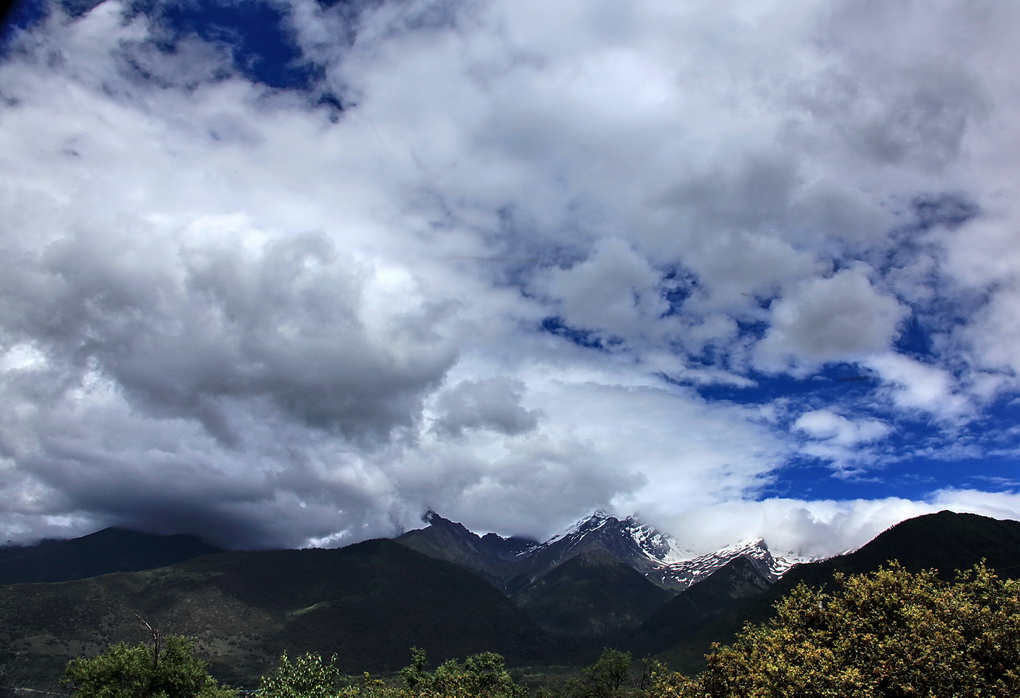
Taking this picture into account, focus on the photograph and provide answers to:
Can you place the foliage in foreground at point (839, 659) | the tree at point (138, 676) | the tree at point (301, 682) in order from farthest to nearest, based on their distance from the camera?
the tree at point (138, 676)
the tree at point (301, 682)
the foliage in foreground at point (839, 659)

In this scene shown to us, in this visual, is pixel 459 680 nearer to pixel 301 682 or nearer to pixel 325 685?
Result: pixel 325 685

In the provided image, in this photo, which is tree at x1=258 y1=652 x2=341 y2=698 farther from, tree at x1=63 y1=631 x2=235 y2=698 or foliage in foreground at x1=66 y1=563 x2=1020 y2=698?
tree at x1=63 y1=631 x2=235 y2=698

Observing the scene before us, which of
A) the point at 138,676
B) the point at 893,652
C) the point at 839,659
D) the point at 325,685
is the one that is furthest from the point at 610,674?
the point at 893,652

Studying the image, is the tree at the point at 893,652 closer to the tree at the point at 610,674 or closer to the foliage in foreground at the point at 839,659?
the foliage in foreground at the point at 839,659

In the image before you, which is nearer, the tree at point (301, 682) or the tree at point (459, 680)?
the tree at point (301, 682)

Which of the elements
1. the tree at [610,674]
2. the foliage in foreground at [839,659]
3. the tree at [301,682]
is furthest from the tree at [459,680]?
the tree at [610,674]

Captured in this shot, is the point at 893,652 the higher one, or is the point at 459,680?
the point at 893,652

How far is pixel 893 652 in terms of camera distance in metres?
38.1

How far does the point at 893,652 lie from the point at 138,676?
2380 inches

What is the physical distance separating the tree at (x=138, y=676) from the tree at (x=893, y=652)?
44.9 m

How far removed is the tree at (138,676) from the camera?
53.4m

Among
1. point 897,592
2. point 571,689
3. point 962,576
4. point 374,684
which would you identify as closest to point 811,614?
point 897,592

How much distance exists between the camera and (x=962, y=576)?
5169 cm

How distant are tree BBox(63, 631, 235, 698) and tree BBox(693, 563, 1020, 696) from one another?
4488 centimetres
